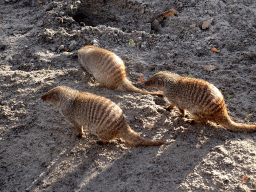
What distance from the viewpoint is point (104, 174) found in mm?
2486

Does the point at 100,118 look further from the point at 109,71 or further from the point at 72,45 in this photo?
the point at 72,45

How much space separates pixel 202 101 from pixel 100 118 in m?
1.30

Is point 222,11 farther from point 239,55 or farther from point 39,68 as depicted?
point 39,68

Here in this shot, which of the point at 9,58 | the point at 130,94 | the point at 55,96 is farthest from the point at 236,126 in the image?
the point at 9,58

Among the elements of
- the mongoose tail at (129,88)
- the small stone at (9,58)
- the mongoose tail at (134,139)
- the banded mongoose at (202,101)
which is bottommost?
the mongoose tail at (134,139)

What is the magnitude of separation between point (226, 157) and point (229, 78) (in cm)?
158

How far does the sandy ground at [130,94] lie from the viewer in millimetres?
2459

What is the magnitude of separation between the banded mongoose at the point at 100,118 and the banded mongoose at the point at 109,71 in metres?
0.72

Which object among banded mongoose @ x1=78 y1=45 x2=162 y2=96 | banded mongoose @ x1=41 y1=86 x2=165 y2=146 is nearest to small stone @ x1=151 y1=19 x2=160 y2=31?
banded mongoose @ x1=78 y1=45 x2=162 y2=96

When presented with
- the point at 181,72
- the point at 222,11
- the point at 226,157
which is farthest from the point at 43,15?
the point at 226,157

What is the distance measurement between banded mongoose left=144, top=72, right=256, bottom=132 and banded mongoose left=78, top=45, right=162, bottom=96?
0.46 meters

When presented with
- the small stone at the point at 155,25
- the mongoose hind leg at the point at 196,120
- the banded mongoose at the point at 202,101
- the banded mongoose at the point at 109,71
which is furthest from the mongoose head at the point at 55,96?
the small stone at the point at 155,25

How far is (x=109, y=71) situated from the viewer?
3.44 meters

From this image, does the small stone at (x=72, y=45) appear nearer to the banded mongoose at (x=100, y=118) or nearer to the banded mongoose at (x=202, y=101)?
the banded mongoose at (x=100, y=118)
